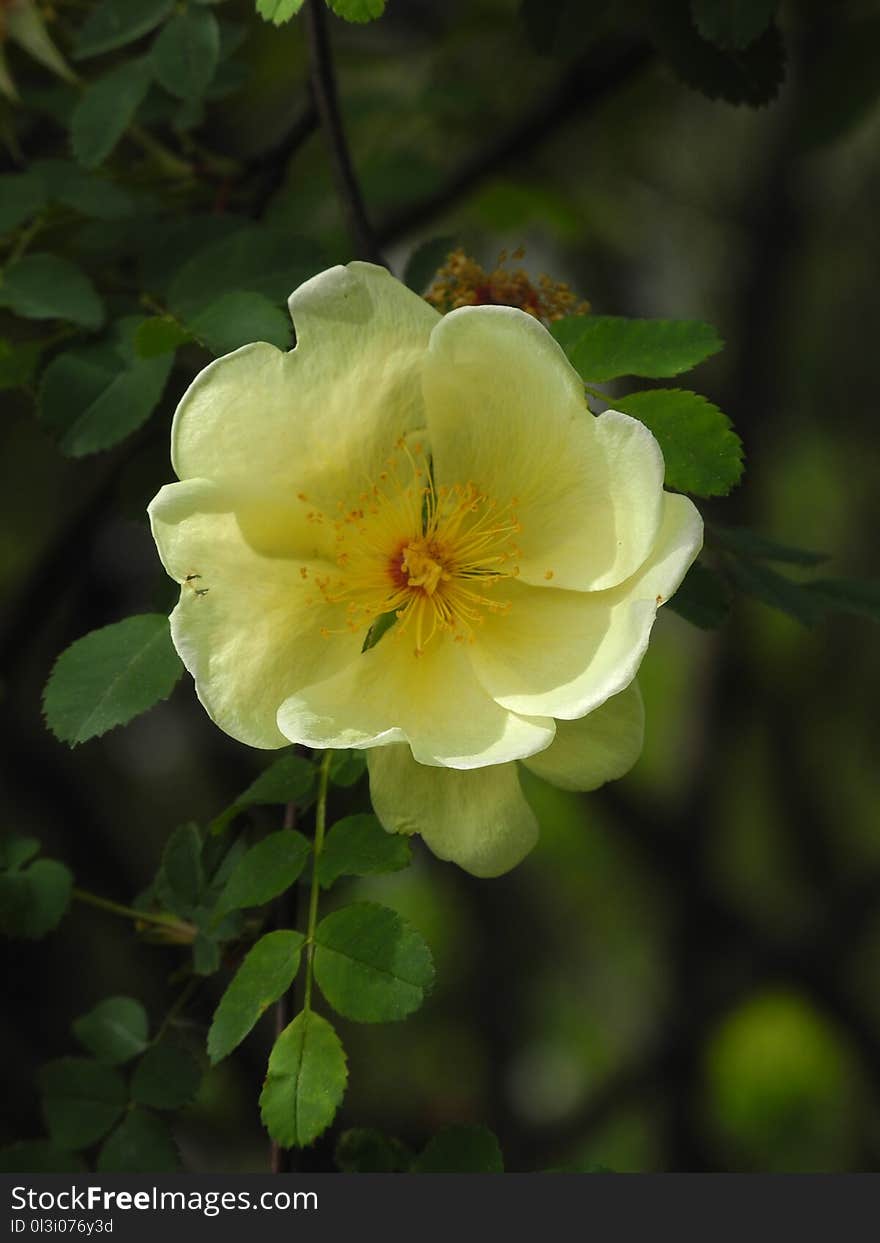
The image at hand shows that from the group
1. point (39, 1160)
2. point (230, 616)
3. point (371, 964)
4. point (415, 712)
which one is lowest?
point (39, 1160)

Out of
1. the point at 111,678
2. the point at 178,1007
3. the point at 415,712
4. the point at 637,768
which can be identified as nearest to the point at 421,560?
the point at 415,712

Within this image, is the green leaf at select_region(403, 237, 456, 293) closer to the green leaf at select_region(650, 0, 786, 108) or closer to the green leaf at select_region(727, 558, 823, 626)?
the green leaf at select_region(650, 0, 786, 108)

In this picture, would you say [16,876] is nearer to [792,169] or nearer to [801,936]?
[801,936]

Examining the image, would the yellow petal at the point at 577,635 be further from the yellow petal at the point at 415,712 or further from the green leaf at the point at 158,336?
the green leaf at the point at 158,336

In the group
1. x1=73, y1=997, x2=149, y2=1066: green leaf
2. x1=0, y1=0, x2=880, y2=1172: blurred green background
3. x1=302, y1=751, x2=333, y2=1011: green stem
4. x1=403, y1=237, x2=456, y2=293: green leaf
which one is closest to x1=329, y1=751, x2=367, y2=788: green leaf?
x1=302, y1=751, x2=333, y2=1011: green stem

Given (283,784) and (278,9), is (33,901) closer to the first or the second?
(283,784)

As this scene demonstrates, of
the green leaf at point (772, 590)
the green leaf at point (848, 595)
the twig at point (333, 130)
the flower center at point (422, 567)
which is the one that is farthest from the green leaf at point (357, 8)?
the green leaf at point (848, 595)
